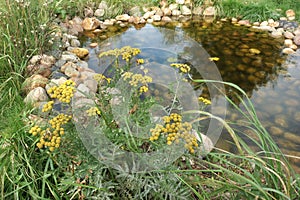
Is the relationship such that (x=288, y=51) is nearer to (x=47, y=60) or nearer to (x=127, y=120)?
(x=47, y=60)

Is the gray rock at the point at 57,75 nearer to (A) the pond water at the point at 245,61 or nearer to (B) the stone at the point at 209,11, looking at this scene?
(A) the pond water at the point at 245,61

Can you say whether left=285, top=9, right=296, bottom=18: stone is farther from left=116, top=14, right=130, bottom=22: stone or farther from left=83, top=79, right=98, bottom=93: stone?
left=83, top=79, right=98, bottom=93: stone

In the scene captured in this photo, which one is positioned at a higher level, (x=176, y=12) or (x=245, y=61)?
(x=176, y=12)

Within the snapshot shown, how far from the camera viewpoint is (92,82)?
2875mm

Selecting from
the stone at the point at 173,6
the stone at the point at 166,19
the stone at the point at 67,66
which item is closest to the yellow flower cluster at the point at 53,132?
the stone at the point at 67,66

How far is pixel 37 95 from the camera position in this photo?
2.53 metres

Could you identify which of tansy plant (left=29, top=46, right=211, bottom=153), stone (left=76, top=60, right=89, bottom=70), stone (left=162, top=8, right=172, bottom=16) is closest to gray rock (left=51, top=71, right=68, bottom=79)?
stone (left=76, top=60, right=89, bottom=70)

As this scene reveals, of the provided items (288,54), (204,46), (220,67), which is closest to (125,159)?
(220,67)

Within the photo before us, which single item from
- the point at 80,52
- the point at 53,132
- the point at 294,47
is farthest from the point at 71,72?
the point at 294,47

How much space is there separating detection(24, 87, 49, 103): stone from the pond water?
609 millimetres

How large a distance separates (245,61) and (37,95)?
2900 millimetres

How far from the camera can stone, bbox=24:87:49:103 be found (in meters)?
2.47

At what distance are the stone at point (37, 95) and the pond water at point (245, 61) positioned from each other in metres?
0.61

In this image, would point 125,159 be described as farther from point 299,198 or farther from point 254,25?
point 254,25
